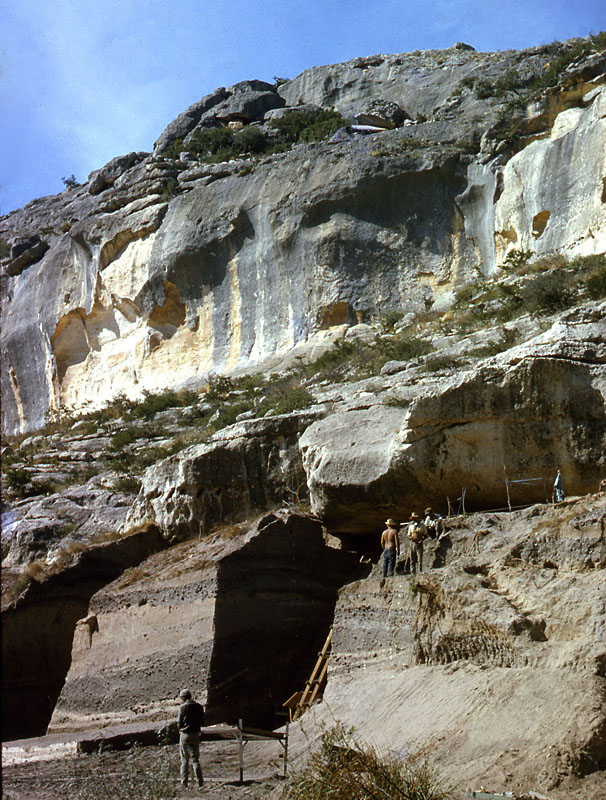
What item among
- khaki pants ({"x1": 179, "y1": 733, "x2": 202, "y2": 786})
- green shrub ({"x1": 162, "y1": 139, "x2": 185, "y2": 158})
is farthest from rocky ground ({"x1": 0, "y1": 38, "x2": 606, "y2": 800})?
green shrub ({"x1": 162, "y1": 139, "x2": 185, "y2": 158})

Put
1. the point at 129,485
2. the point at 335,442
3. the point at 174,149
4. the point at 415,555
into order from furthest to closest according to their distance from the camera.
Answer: the point at 174,149
the point at 129,485
the point at 335,442
the point at 415,555

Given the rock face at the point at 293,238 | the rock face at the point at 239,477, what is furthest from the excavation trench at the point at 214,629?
the rock face at the point at 293,238

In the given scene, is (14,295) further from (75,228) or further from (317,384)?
(317,384)

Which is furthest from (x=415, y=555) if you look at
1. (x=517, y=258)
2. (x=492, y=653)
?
(x=517, y=258)

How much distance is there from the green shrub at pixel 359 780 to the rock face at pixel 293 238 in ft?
63.9

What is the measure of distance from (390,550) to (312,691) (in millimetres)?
2334

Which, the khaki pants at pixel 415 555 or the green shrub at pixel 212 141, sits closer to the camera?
the khaki pants at pixel 415 555

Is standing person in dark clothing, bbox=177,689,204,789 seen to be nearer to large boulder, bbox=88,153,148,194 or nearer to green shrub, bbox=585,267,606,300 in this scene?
green shrub, bbox=585,267,606,300

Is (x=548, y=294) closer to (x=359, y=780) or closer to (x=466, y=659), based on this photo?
(x=466, y=659)

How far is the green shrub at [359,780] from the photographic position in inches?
308

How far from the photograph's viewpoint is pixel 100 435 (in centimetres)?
3009

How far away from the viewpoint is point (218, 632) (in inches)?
551

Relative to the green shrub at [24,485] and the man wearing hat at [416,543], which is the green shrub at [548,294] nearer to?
the man wearing hat at [416,543]

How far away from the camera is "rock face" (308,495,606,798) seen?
8.52 meters
